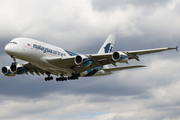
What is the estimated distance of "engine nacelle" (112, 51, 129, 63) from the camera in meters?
38.0

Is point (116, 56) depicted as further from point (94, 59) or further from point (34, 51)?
point (34, 51)

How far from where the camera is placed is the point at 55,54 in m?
40.6

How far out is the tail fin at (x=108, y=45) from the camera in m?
54.4

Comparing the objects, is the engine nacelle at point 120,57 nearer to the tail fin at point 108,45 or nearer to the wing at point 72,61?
the wing at point 72,61

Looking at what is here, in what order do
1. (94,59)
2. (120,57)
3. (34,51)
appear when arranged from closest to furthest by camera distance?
(34,51) < (120,57) < (94,59)

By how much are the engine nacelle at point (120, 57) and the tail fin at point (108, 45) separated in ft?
51.0

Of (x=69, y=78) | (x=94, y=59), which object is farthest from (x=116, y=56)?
(x=69, y=78)

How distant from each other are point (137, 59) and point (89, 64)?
698 centimetres

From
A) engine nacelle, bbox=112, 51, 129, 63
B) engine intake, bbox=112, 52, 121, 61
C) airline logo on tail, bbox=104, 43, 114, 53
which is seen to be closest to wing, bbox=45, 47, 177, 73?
engine intake, bbox=112, 52, 121, 61

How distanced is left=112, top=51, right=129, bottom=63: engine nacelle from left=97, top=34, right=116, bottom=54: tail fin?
1556cm

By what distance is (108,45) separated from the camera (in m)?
55.1

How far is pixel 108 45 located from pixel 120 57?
17.3 m

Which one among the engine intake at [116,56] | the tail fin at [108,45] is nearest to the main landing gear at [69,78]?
the engine intake at [116,56]

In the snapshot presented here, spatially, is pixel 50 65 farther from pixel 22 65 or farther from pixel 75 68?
pixel 22 65
